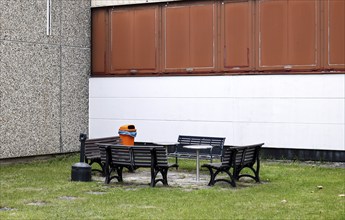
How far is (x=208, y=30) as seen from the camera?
1842 centimetres

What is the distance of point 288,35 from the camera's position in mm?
17281

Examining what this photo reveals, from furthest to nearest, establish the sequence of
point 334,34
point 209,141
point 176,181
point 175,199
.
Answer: point 334,34 < point 209,141 < point 176,181 < point 175,199

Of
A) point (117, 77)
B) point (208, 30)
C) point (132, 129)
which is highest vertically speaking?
point (208, 30)

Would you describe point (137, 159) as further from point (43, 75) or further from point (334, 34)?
point (334, 34)

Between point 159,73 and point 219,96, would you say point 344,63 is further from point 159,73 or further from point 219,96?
point 159,73

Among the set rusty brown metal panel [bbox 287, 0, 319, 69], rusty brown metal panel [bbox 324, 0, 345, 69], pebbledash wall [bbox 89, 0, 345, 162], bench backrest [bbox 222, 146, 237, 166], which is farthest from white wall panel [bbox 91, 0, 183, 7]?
bench backrest [bbox 222, 146, 237, 166]

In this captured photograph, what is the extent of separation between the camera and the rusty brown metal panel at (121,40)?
19.7m

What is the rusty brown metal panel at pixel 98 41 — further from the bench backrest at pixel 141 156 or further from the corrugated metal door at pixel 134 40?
the bench backrest at pixel 141 156

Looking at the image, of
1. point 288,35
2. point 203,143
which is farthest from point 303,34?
point 203,143

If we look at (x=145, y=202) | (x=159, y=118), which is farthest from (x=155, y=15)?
(x=145, y=202)

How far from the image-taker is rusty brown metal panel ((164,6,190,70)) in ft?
61.6

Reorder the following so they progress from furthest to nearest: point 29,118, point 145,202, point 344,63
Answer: point 29,118 < point 344,63 < point 145,202

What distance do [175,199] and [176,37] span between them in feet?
29.3

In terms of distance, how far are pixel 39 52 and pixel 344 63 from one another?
7926mm
